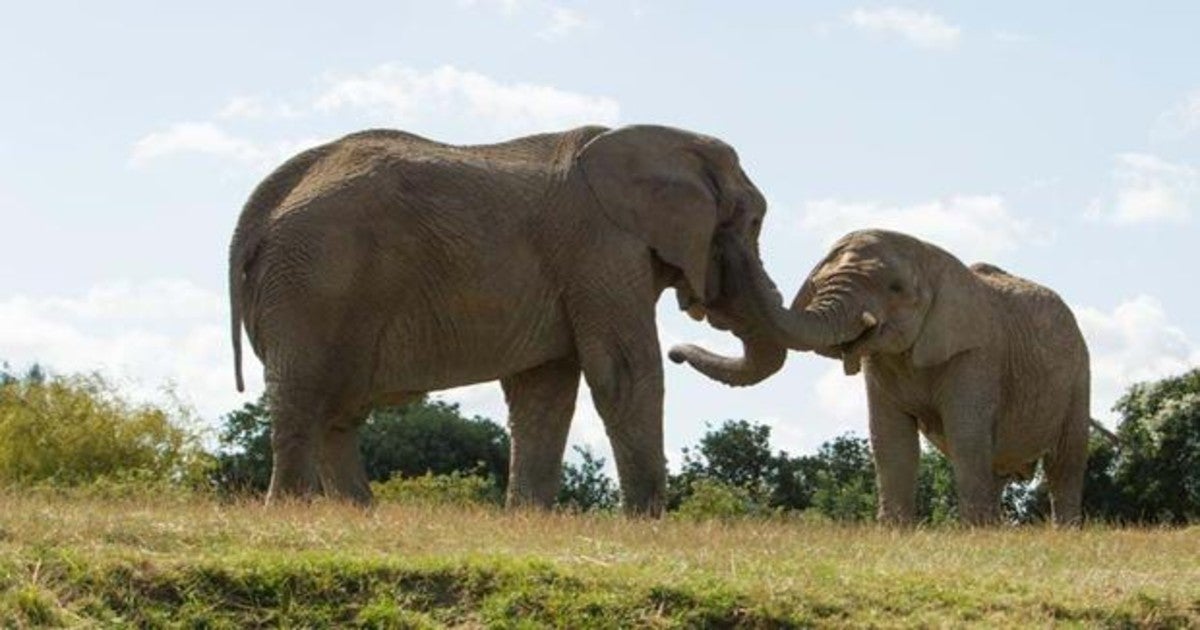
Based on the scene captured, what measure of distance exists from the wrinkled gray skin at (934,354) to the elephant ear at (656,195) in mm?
1144

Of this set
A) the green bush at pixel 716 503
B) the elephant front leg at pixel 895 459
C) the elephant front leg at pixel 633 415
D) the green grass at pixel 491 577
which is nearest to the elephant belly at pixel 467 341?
the elephant front leg at pixel 633 415

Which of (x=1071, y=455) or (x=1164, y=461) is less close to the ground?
(x=1164, y=461)

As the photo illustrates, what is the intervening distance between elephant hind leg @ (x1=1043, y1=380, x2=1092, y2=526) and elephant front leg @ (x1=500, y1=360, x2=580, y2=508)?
6.61 m

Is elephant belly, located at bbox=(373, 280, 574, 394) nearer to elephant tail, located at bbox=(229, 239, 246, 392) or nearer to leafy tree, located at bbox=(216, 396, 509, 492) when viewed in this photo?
elephant tail, located at bbox=(229, 239, 246, 392)

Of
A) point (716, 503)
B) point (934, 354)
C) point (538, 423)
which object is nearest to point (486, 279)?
point (538, 423)

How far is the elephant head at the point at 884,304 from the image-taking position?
79.7 ft

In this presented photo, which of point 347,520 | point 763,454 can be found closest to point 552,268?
point 347,520

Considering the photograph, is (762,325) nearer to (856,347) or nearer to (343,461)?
(856,347)

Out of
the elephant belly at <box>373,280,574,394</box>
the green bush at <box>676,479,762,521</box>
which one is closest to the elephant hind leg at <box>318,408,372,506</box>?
the elephant belly at <box>373,280,574,394</box>

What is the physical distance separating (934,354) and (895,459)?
1198 millimetres

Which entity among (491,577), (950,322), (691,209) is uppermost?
(691,209)

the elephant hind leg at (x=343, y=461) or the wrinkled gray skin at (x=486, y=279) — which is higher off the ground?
the wrinkled gray skin at (x=486, y=279)

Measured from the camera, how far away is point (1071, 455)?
27.1 m

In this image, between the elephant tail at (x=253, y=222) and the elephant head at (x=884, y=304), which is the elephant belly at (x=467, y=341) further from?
the elephant head at (x=884, y=304)
